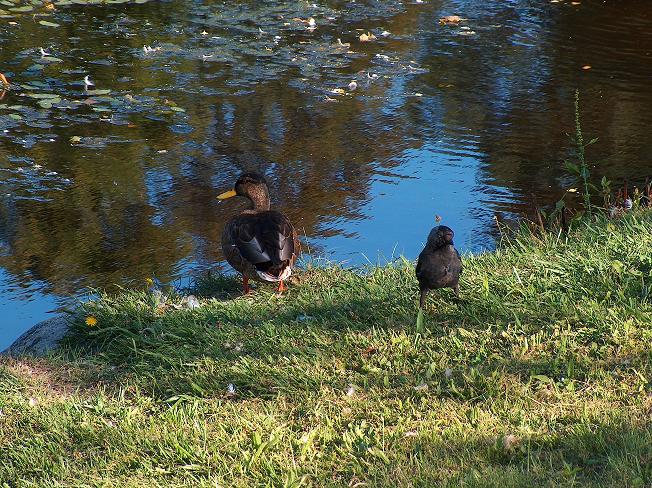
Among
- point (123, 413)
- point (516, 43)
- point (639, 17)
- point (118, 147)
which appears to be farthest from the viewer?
point (639, 17)

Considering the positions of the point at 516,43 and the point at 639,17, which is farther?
the point at 639,17

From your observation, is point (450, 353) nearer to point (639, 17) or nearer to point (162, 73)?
point (162, 73)

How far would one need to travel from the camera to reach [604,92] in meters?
10.3

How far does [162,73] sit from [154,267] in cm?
483

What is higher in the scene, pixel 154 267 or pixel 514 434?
pixel 514 434

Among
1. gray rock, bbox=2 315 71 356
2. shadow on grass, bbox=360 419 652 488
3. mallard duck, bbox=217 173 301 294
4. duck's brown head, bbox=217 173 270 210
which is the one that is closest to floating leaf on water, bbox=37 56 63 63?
duck's brown head, bbox=217 173 270 210

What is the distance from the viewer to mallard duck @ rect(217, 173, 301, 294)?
224 inches

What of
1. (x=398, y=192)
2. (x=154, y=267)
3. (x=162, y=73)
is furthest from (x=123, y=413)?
(x=162, y=73)

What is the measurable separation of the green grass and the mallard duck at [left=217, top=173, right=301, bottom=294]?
Answer: 15cm

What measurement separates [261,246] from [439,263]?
1.35 m

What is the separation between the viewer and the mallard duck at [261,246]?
18.6 feet

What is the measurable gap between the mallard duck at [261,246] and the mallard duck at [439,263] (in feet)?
3.53

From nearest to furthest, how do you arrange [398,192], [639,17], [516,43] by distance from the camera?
[398,192], [516,43], [639,17]

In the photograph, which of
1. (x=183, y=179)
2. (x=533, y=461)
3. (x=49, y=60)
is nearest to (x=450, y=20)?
(x=49, y=60)
